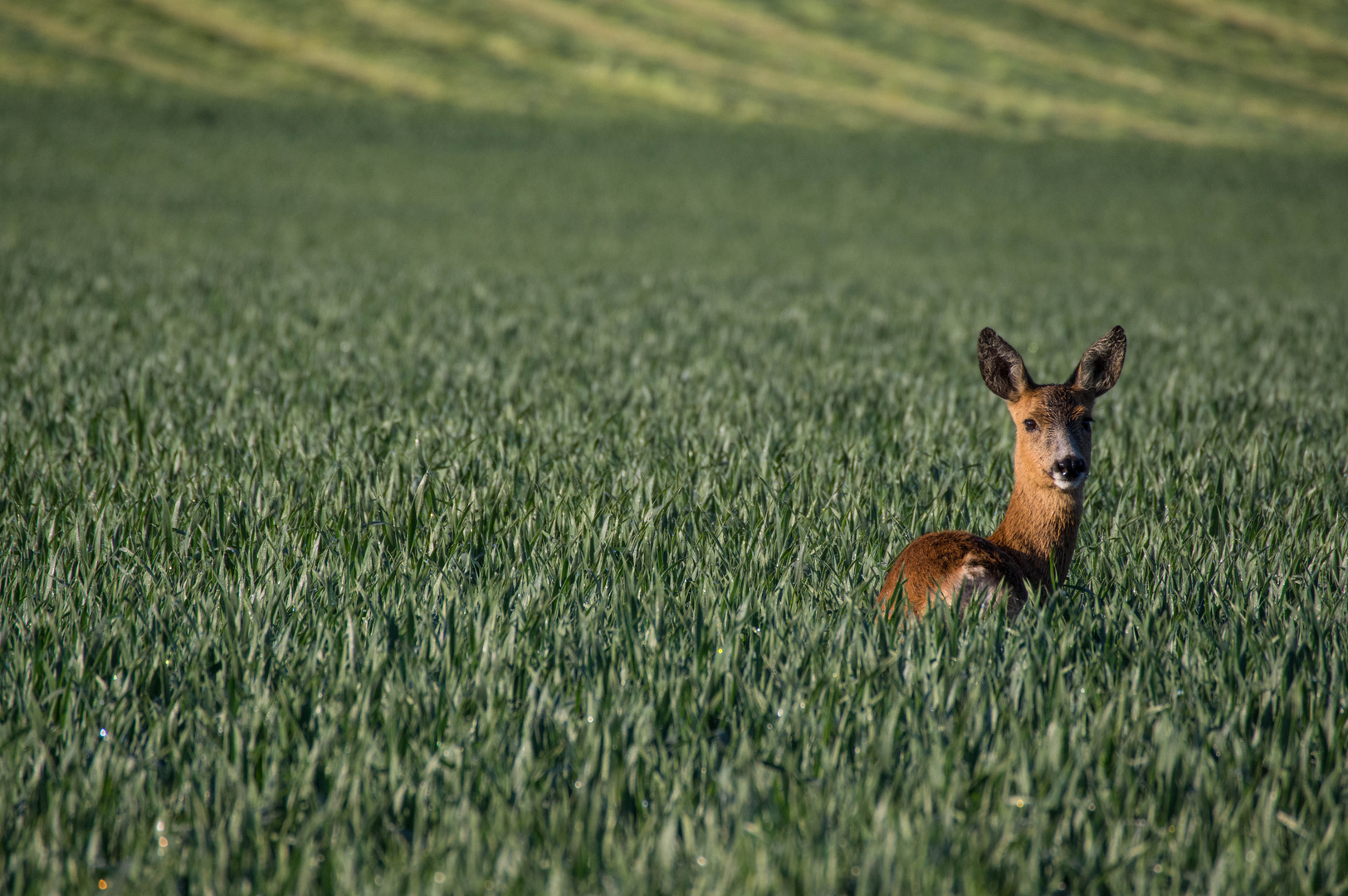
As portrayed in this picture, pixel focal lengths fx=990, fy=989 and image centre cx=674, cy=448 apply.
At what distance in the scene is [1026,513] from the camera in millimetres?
3486

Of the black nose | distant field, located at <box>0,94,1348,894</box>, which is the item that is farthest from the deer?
distant field, located at <box>0,94,1348,894</box>

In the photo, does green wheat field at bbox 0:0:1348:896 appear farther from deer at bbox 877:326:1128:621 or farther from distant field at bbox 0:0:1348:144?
distant field at bbox 0:0:1348:144

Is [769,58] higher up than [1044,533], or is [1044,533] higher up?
[769,58]

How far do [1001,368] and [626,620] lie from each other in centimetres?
159

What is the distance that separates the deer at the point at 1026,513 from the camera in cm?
314

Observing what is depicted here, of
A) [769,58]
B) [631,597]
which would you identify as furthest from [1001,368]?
[769,58]

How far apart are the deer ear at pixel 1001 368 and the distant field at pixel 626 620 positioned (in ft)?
2.54

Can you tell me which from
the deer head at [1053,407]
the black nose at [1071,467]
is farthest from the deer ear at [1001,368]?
the black nose at [1071,467]

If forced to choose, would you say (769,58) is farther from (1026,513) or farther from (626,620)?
(626,620)

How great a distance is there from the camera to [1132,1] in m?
59.8

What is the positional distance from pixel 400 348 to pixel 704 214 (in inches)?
837

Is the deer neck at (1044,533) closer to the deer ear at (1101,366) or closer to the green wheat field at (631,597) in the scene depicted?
the green wheat field at (631,597)

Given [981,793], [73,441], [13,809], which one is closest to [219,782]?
[13,809]

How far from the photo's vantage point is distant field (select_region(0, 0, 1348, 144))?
45281mm
